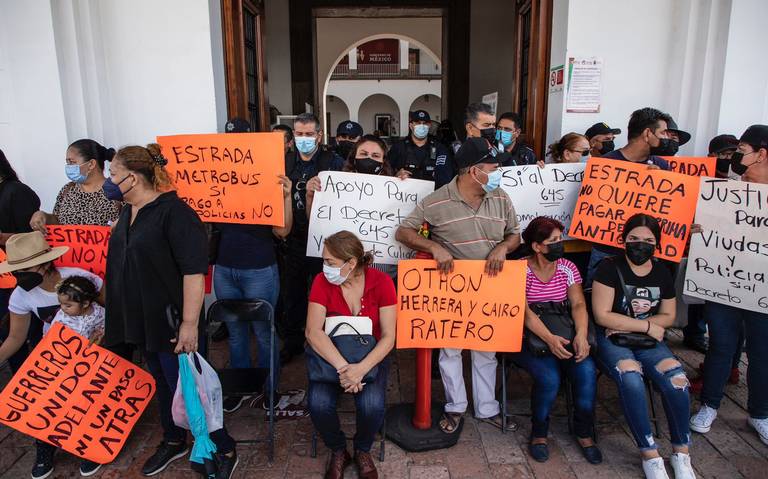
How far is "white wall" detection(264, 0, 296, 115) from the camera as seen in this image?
32.1 ft

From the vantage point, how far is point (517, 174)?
12.1ft

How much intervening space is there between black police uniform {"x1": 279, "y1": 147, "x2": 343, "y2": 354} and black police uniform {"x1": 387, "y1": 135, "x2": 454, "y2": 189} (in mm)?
1115

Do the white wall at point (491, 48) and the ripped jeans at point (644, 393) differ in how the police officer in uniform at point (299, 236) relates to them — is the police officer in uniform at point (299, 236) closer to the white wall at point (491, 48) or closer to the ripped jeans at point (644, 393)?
the ripped jeans at point (644, 393)

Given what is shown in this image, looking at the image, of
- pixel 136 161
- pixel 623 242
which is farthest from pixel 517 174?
pixel 136 161

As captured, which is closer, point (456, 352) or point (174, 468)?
point (174, 468)

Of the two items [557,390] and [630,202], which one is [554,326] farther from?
[630,202]

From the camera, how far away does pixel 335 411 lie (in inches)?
108

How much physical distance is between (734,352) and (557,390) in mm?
1267

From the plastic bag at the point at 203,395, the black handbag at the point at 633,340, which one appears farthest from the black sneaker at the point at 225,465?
the black handbag at the point at 633,340

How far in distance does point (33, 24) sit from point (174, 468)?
3.93m

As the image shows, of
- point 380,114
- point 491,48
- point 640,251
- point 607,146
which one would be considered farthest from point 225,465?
point 380,114

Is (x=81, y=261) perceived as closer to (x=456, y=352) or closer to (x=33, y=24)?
(x=33, y=24)

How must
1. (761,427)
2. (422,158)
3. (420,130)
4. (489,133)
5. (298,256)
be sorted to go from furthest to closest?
(422,158), (420,130), (298,256), (489,133), (761,427)

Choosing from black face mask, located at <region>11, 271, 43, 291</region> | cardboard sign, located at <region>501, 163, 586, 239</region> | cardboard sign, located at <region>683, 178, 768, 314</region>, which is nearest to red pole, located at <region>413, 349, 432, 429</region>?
cardboard sign, located at <region>501, 163, 586, 239</region>
